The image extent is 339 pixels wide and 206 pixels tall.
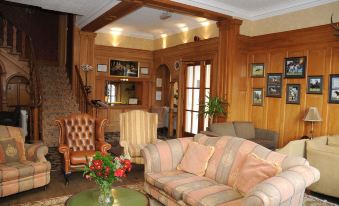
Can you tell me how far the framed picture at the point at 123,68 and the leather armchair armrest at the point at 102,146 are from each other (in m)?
4.66

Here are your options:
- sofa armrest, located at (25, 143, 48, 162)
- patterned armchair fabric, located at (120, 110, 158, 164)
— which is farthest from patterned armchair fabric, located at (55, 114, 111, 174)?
sofa armrest, located at (25, 143, 48, 162)

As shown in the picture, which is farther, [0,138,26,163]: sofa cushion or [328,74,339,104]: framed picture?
[328,74,339,104]: framed picture

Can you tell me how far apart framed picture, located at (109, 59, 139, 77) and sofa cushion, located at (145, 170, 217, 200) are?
20.4 ft

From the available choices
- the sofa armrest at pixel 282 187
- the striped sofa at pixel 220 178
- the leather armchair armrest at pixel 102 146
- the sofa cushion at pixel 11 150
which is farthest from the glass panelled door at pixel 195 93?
the sofa armrest at pixel 282 187

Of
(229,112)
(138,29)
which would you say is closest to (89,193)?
(229,112)

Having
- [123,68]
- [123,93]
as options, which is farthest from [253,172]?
[123,93]

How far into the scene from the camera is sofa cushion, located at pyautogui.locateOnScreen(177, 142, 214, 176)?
340cm

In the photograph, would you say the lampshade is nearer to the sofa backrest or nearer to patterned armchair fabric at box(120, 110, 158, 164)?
the sofa backrest

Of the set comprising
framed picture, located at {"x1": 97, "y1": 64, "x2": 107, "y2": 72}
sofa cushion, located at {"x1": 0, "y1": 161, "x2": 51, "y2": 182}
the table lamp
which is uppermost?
framed picture, located at {"x1": 97, "y1": 64, "x2": 107, "y2": 72}

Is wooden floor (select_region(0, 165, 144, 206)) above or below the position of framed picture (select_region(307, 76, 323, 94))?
below

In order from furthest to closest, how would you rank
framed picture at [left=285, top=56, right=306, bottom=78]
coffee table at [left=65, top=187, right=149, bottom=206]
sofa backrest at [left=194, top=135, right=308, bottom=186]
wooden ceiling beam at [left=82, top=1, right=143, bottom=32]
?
framed picture at [left=285, top=56, right=306, bottom=78] < wooden ceiling beam at [left=82, top=1, right=143, bottom=32] < sofa backrest at [left=194, top=135, right=308, bottom=186] < coffee table at [left=65, top=187, right=149, bottom=206]

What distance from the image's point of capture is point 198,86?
7.58m

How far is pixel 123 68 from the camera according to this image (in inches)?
367

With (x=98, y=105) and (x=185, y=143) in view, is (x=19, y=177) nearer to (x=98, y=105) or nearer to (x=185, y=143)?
(x=185, y=143)
